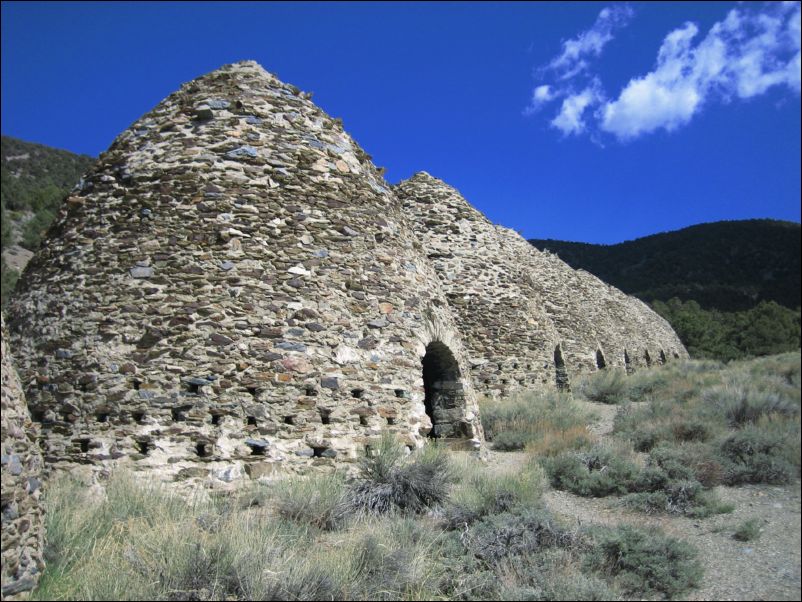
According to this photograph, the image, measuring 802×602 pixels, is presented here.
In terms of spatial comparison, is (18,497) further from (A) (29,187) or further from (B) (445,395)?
(A) (29,187)

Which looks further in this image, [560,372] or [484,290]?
[560,372]

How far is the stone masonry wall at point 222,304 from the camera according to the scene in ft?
19.5

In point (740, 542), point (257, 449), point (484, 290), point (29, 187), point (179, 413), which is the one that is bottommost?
point (740, 542)

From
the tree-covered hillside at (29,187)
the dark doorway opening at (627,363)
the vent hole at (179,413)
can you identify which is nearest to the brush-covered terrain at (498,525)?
the vent hole at (179,413)

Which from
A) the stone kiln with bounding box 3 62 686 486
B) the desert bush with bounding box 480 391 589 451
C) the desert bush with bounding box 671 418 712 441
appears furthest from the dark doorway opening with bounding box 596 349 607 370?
the desert bush with bounding box 671 418 712 441

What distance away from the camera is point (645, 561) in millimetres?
3863

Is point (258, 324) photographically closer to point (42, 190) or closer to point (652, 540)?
point (652, 540)

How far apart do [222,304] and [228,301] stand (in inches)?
2.9

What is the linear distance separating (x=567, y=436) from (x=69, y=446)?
6.41 m

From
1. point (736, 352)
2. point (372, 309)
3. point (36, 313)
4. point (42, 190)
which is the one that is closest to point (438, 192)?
point (372, 309)

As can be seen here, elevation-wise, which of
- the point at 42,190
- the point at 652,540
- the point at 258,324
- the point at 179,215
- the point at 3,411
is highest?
the point at 42,190

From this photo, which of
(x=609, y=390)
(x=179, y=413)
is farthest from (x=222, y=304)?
(x=609, y=390)

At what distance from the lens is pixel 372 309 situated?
7.27m

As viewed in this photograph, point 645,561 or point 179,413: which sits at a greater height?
point 179,413
